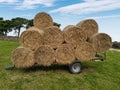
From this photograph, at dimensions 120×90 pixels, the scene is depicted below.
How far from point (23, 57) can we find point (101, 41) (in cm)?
353

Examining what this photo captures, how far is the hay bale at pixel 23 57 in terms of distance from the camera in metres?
9.27

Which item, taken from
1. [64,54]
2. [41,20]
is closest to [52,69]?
[64,54]

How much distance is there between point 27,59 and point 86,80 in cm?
256

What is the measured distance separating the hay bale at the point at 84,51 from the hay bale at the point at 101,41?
0.40m

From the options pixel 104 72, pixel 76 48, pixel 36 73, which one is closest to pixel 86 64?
pixel 104 72

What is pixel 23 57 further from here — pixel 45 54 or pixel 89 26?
pixel 89 26

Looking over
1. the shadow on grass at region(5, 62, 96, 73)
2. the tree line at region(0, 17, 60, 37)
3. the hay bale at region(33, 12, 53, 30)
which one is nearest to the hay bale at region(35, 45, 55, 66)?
the shadow on grass at region(5, 62, 96, 73)

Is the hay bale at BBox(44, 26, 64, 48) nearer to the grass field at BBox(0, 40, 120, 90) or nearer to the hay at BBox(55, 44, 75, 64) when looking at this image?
the hay at BBox(55, 44, 75, 64)

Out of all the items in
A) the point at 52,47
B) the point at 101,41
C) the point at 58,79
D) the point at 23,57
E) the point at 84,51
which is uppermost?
the point at 101,41

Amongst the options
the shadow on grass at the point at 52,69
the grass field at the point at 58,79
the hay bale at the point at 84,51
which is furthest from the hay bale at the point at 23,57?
the hay bale at the point at 84,51

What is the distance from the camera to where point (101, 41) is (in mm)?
10258

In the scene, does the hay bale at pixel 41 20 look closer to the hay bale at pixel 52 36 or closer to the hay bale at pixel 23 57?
the hay bale at pixel 52 36

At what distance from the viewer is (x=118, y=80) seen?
9.83m

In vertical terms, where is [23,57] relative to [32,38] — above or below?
below
